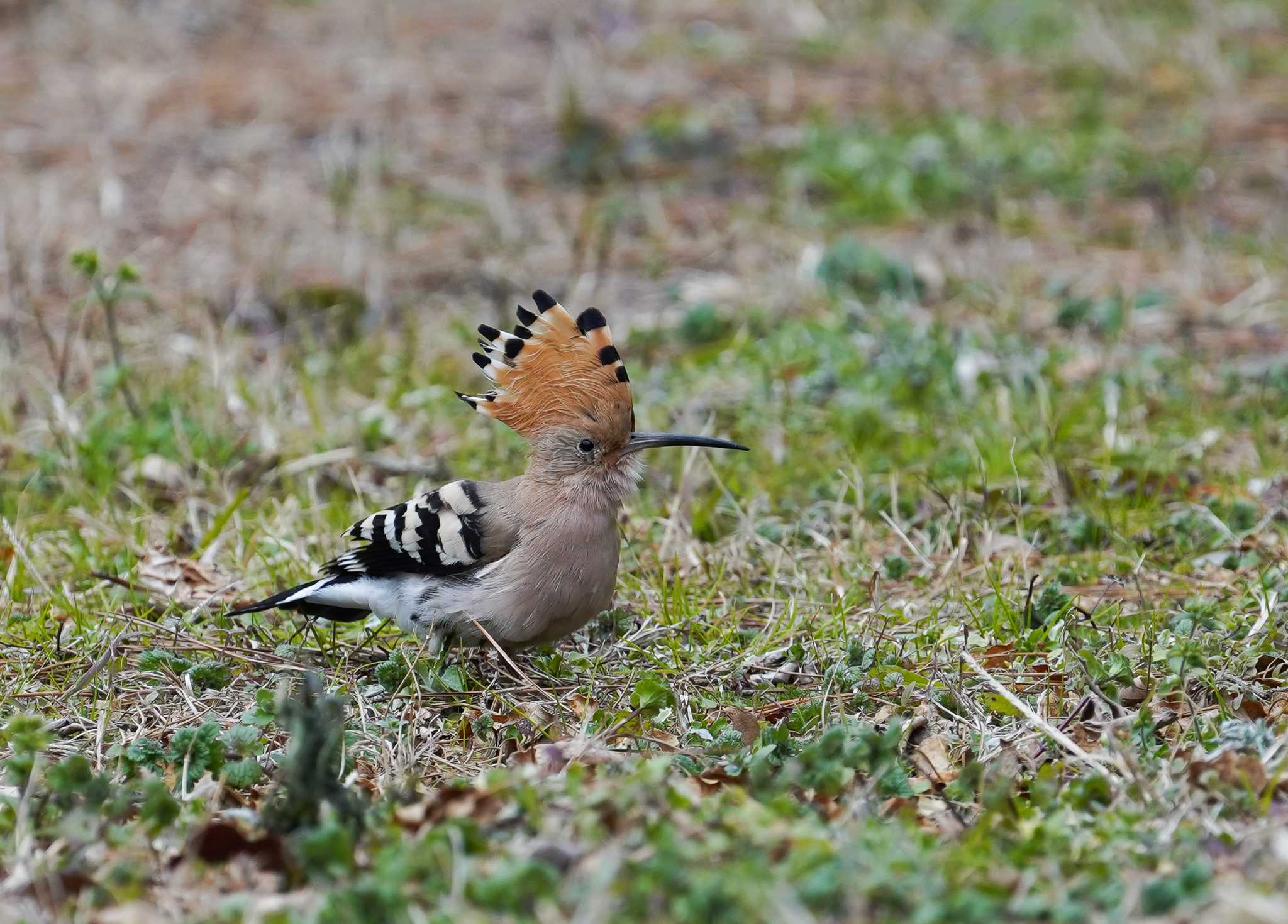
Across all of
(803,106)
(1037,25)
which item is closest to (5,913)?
(803,106)

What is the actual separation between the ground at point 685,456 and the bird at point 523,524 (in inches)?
6.2

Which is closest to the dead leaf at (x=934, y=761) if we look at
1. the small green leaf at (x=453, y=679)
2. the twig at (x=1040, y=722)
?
the twig at (x=1040, y=722)

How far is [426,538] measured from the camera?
12.8 ft

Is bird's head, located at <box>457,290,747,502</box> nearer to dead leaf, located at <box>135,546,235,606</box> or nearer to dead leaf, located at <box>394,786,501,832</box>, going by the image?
dead leaf, located at <box>135,546,235,606</box>

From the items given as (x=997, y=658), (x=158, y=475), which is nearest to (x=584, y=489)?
(x=997, y=658)

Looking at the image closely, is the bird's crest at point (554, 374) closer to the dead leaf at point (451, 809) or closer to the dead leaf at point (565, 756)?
the dead leaf at point (565, 756)

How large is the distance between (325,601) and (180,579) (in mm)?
680

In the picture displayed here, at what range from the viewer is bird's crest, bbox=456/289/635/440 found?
12.7 feet

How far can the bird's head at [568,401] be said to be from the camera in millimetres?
3873

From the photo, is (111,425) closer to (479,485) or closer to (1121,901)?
(479,485)

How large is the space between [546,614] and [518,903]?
1321 mm

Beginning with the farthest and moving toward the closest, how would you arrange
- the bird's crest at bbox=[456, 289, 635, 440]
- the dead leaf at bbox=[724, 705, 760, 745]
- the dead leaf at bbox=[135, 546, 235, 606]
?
the dead leaf at bbox=[135, 546, 235, 606] → the bird's crest at bbox=[456, 289, 635, 440] → the dead leaf at bbox=[724, 705, 760, 745]

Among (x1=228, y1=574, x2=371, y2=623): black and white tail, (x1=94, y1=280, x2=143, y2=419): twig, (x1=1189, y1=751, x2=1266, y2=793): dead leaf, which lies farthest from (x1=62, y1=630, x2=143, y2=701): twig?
(x1=1189, y1=751, x2=1266, y2=793): dead leaf

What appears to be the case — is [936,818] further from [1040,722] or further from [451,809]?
[451,809]
